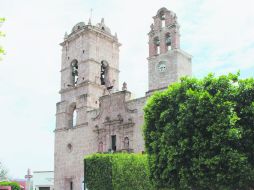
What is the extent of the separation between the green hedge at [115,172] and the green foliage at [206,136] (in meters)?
7.62

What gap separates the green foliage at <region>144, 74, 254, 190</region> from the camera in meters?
15.3

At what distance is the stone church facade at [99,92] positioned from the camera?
36031 millimetres

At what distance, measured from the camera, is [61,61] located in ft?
145

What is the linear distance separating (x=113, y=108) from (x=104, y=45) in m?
8.45

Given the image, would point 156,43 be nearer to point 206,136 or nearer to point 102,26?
point 102,26

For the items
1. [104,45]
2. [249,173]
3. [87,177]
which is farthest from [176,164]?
[104,45]

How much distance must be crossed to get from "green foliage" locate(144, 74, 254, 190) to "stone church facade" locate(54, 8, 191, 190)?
1755 centimetres

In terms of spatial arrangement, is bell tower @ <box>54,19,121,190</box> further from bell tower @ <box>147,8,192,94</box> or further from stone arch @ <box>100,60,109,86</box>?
bell tower @ <box>147,8,192,94</box>

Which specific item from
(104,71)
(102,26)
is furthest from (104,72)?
(102,26)

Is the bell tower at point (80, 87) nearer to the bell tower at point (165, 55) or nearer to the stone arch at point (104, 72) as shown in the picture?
the stone arch at point (104, 72)

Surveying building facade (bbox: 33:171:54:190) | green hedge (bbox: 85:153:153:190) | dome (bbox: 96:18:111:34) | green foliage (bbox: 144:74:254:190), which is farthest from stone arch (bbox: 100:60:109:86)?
green foliage (bbox: 144:74:254:190)

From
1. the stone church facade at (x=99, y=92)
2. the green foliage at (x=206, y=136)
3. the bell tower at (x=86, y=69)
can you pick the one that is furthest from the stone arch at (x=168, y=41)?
the green foliage at (x=206, y=136)

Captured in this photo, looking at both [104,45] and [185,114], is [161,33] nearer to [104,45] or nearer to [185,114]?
[104,45]

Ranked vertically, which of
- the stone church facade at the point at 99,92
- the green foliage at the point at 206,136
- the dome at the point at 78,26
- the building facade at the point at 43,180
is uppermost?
the dome at the point at 78,26
